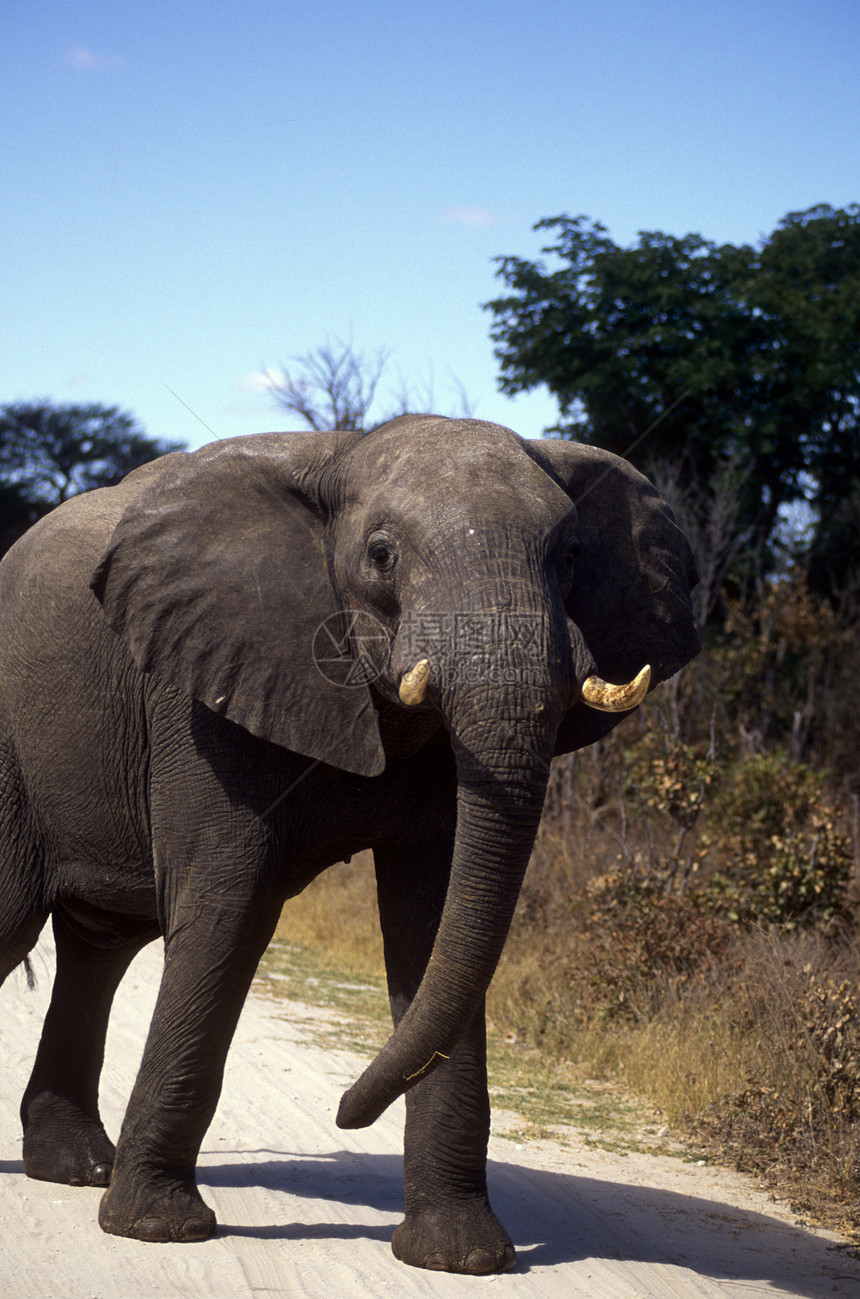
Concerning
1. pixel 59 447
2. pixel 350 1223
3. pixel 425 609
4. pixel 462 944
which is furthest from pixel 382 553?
pixel 59 447

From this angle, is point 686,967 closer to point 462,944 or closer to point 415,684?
point 462,944

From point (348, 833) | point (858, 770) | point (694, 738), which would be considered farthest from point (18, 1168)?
point (858, 770)

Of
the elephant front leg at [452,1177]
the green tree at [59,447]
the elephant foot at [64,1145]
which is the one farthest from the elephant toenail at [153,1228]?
the green tree at [59,447]

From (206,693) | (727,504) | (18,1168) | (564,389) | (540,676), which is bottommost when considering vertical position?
(18,1168)

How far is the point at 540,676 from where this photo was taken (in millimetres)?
3688

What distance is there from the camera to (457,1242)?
4727 mm

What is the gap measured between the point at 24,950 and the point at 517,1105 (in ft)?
10.9

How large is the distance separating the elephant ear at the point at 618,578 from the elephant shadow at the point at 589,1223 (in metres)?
2.07

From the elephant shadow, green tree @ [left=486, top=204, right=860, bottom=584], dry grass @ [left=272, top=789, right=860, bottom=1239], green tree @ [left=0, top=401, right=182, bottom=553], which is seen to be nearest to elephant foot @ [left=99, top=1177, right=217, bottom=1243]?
the elephant shadow

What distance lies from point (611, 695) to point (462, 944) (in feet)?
2.91

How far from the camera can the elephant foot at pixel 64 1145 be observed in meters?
5.60

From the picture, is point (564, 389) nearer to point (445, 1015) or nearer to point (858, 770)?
point (858, 770)

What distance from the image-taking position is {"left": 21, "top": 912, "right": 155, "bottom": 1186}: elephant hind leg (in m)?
5.67

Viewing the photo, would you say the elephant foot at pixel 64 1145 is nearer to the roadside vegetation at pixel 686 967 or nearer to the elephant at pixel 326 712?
the elephant at pixel 326 712
